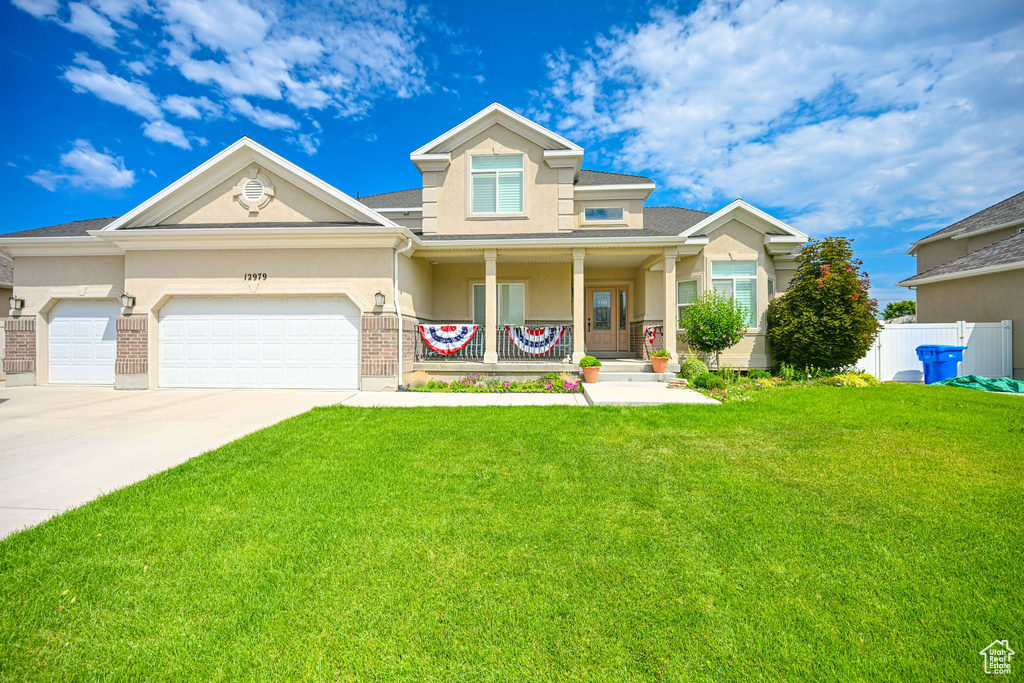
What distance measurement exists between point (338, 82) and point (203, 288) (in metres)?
7.68

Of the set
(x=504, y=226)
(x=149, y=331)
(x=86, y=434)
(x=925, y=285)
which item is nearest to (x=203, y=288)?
(x=149, y=331)

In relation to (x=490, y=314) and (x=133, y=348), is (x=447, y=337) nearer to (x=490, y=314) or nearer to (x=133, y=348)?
(x=490, y=314)

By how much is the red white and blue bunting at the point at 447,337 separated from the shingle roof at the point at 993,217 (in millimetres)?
20070

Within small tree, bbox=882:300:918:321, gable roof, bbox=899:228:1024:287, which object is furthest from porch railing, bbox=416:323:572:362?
small tree, bbox=882:300:918:321

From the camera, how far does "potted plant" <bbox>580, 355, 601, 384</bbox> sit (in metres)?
11.8

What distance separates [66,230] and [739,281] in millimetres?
20516

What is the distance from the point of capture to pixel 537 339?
12.7m

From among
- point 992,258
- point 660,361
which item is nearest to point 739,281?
point 660,361

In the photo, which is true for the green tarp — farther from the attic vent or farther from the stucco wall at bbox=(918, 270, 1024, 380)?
the attic vent

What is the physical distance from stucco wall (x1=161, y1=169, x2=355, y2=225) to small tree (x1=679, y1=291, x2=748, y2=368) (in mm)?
10091

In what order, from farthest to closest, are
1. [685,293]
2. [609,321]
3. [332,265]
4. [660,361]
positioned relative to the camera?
[609,321]
[685,293]
[660,361]
[332,265]

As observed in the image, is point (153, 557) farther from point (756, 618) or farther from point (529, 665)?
point (756, 618)

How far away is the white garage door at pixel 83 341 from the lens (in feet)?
41.2

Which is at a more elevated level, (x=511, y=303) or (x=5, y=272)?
(x=5, y=272)
